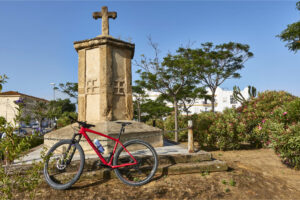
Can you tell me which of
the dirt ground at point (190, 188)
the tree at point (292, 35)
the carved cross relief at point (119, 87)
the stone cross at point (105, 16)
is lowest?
the dirt ground at point (190, 188)

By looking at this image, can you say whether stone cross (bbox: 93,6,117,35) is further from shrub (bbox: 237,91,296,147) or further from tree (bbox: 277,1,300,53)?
tree (bbox: 277,1,300,53)

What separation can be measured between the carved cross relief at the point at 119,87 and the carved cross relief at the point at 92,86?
63cm

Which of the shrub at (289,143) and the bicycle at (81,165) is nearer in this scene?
the bicycle at (81,165)

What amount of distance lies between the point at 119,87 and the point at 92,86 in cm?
90

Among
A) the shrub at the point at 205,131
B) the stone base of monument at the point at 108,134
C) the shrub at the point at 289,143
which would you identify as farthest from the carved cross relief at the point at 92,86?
the shrub at the point at 289,143

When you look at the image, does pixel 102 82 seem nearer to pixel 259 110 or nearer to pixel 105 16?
pixel 105 16

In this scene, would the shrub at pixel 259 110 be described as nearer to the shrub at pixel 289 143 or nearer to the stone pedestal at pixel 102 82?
the shrub at pixel 289 143

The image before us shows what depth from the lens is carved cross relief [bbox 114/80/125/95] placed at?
6074mm

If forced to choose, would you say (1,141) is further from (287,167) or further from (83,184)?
(287,167)

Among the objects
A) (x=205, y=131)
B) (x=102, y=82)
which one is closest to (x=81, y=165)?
(x=102, y=82)

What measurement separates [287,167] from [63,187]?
6.82m

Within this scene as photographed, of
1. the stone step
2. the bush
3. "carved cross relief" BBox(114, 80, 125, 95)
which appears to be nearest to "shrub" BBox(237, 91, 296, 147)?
the bush

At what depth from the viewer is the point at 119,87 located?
6133mm

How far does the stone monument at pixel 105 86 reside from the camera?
18.8 ft
